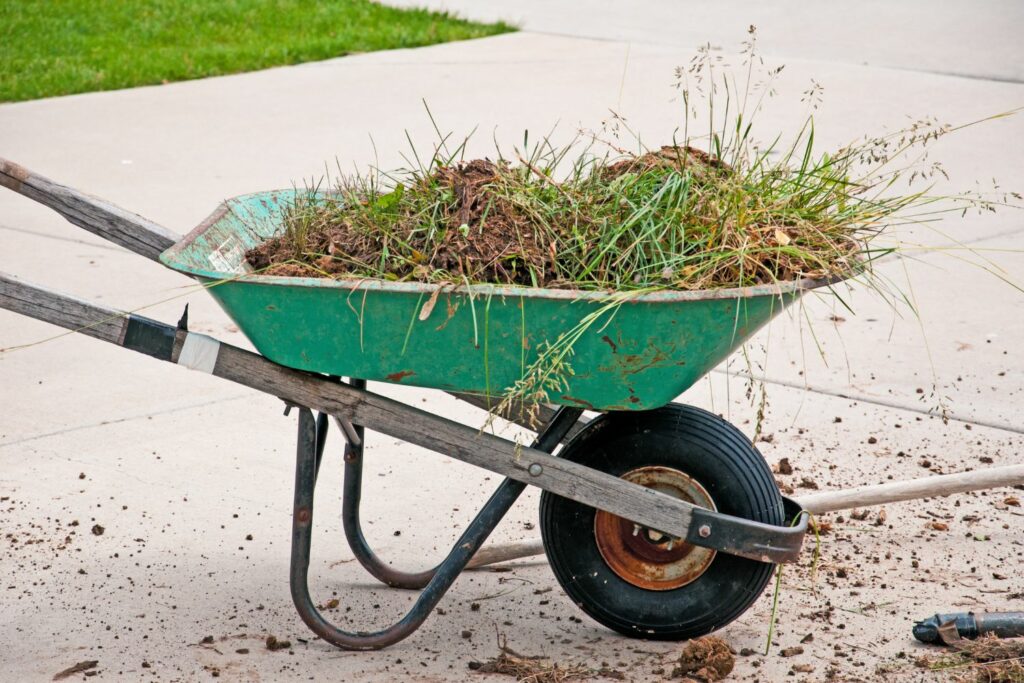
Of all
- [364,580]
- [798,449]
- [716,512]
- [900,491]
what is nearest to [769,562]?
[716,512]

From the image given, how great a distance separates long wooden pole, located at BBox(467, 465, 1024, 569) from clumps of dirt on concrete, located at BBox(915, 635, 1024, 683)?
0.41 m

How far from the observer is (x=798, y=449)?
352 cm

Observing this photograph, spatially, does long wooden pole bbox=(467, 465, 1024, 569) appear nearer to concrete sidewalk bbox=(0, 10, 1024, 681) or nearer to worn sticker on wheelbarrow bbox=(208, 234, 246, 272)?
concrete sidewalk bbox=(0, 10, 1024, 681)

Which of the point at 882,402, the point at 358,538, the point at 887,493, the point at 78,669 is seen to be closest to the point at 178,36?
the point at 882,402

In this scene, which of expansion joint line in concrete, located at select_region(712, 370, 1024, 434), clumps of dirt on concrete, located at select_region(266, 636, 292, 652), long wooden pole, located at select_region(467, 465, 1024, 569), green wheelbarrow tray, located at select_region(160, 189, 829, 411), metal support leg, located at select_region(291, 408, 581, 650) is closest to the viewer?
green wheelbarrow tray, located at select_region(160, 189, 829, 411)

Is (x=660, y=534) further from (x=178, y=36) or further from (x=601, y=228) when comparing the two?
(x=178, y=36)

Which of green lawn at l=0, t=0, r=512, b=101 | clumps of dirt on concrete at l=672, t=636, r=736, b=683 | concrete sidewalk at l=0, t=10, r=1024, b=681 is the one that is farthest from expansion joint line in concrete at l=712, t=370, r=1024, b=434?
green lawn at l=0, t=0, r=512, b=101

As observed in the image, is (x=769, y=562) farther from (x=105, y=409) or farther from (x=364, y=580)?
(x=105, y=409)

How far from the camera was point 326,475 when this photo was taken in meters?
3.44

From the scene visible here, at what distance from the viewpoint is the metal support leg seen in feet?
7.68

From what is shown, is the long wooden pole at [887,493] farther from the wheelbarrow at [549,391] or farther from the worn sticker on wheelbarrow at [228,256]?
the worn sticker on wheelbarrow at [228,256]

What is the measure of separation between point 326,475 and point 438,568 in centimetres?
113

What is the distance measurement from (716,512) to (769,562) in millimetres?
140

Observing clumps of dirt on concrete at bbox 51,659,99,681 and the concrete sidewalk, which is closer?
clumps of dirt on concrete at bbox 51,659,99,681
